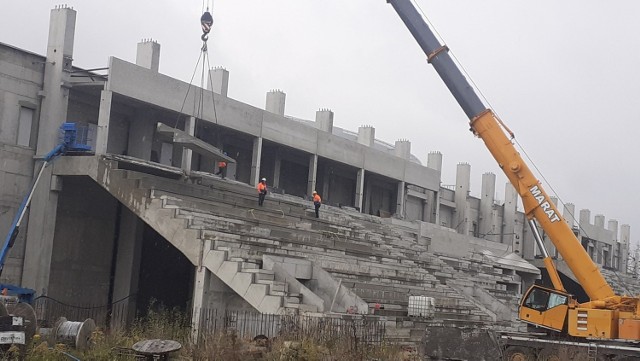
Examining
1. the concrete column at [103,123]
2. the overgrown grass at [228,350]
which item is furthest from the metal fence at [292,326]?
the concrete column at [103,123]

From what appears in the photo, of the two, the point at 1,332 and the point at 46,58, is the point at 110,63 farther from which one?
the point at 1,332

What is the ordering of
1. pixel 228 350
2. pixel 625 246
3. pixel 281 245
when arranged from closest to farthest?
pixel 228 350
pixel 281 245
pixel 625 246

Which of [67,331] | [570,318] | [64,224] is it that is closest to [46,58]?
[64,224]

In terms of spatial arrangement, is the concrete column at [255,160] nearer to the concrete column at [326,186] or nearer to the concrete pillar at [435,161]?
the concrete column at [326,186]

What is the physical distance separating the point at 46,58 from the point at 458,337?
20187 millimetres

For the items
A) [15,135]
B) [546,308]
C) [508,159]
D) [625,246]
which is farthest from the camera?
[625,246]

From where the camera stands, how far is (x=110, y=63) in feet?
105

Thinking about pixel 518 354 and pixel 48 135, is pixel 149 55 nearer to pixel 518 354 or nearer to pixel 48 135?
pixel 48 135

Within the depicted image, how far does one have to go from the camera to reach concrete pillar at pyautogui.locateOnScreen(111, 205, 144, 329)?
1341 inches

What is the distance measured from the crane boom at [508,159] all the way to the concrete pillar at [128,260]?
51.0ft

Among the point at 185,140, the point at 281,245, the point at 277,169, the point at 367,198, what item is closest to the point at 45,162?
the point at 185,140

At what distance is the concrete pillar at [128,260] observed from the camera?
3406 centimetres

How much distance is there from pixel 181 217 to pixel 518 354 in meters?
12.2

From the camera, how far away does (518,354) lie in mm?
21406
